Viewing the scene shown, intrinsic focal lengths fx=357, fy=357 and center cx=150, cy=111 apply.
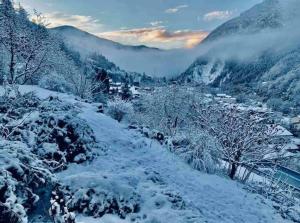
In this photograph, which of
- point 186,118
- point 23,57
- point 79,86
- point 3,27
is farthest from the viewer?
point 186,118

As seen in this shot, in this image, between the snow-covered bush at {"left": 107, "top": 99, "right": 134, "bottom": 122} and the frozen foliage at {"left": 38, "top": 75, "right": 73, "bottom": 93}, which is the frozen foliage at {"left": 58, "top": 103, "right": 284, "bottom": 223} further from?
the frozen foliage at {"left": 38, "top": 75, "right": 73, "bottom": 93}

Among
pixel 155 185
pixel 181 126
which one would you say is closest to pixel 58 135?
pixel 155 185

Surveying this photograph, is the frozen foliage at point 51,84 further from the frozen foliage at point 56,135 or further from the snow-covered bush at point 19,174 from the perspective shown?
the snow-covered bush at point 19,174

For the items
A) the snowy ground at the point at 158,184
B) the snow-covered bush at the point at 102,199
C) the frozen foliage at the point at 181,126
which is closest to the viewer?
the snow-covered bush at the point at 102,199

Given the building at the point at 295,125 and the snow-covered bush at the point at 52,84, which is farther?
the building at the point at 295,125

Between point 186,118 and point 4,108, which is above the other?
point 4,108

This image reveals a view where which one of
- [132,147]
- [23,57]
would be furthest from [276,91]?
[132,147]

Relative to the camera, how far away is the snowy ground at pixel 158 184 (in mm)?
9859

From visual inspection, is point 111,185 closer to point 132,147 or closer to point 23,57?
point 132,147

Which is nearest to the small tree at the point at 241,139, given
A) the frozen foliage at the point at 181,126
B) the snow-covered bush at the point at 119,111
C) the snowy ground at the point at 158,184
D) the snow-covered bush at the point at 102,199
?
the frozen foliage at the point at 181,126

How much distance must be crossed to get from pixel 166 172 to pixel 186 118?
32331mm

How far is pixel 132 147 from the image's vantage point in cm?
1341

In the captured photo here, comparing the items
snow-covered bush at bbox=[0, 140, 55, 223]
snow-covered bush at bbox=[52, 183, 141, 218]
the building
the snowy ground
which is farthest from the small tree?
the building

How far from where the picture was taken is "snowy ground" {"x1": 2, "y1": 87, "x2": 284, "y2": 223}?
9859 millimetres
